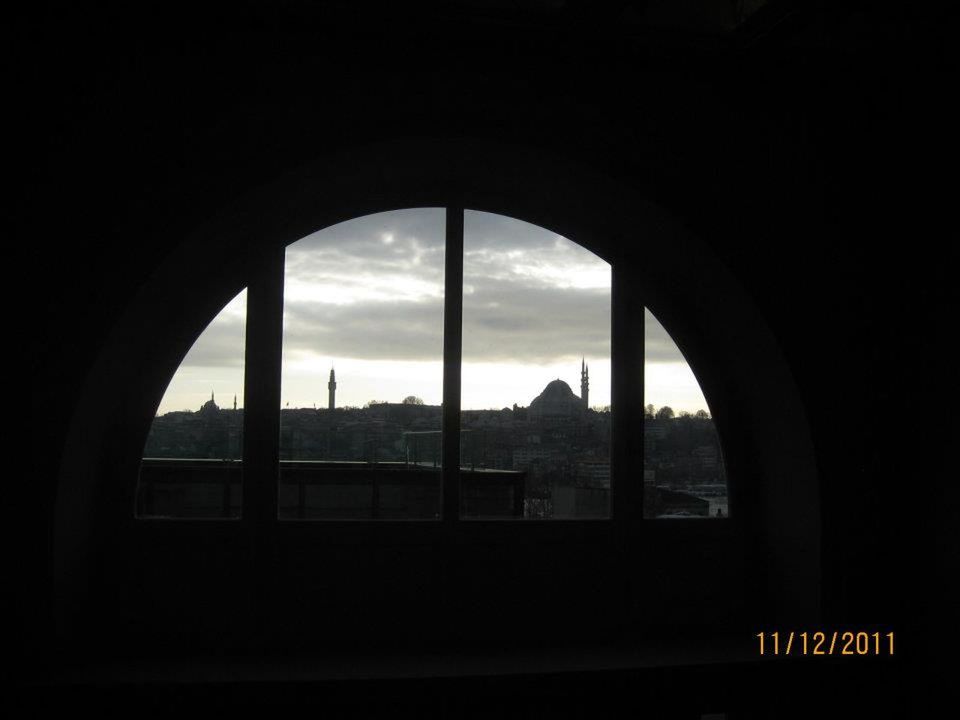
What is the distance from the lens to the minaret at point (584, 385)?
12.8 feet

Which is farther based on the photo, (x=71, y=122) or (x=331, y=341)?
(x=331, y=341)

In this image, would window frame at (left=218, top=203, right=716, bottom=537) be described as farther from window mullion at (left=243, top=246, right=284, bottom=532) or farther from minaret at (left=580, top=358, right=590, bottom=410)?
minaret at (left=580, top=358, right=590, bottom=410)

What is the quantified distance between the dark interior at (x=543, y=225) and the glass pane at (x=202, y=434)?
8 centimetres

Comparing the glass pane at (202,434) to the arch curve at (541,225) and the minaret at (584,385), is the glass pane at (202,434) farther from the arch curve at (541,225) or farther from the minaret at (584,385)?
the minaret at (584,385)

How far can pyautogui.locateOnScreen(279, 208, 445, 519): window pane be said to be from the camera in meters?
3.63

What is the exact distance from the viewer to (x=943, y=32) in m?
3.29

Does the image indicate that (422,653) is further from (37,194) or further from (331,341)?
(37,194)

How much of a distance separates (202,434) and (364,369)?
83cm

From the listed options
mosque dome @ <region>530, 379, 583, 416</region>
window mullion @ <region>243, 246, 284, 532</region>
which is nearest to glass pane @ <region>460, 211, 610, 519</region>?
mosque dome @ <region>530, 379, 583, 416</region>

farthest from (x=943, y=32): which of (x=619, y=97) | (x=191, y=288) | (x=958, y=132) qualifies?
(x=191, y=288)

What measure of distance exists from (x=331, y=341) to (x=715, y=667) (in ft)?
7.63

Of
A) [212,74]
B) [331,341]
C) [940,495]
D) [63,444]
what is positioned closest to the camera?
[63,444]
